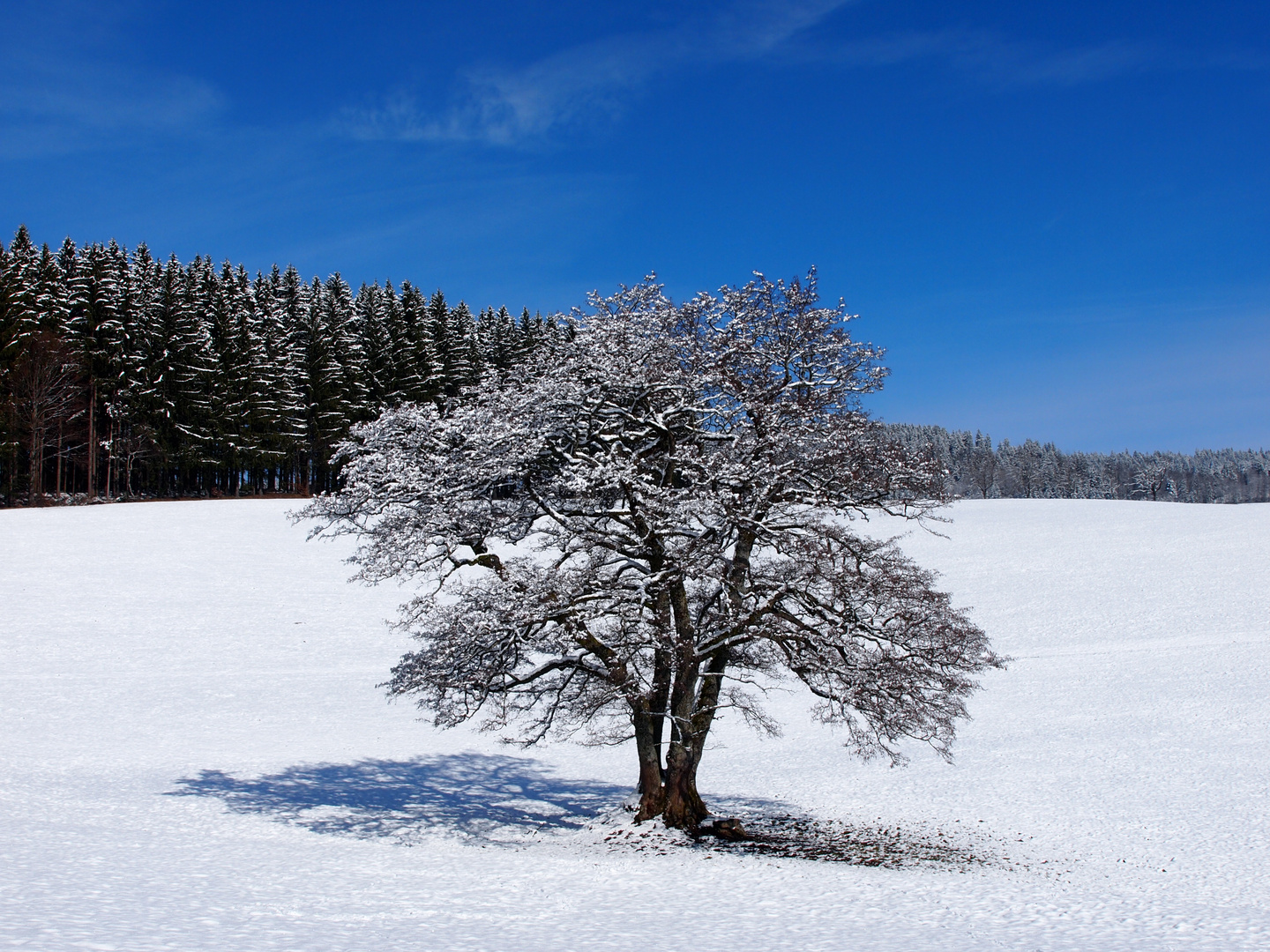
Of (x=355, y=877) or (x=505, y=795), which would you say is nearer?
(x=355, y=877)

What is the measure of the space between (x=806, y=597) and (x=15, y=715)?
2080 cm

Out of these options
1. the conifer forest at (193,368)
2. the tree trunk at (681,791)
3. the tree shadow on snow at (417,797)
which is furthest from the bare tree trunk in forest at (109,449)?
the tree trunk at (681,791)

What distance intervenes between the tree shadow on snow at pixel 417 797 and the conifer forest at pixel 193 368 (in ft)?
100

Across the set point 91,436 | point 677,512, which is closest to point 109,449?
point 91,436

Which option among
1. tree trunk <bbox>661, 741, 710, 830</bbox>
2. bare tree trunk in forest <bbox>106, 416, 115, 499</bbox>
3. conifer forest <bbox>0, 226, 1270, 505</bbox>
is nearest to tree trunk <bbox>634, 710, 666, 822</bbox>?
tree trunk <bbox>661, 741, 710, 830</bbox>

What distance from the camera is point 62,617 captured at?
3012 cm

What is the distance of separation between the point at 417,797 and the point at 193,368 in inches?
1905

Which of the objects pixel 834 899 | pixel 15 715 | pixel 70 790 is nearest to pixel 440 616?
pixel 834 899

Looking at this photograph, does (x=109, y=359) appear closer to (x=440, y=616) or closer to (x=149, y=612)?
(x=149, y=612)

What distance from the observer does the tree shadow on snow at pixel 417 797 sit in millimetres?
15766

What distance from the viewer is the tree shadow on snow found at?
15.8 meters

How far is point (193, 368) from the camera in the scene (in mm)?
57156

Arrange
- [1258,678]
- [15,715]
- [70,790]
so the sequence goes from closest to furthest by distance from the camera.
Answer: [70,790] < [15,715] < [1258,678]

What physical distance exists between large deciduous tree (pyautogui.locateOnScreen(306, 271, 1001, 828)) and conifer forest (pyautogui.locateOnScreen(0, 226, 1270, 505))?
3413cm
